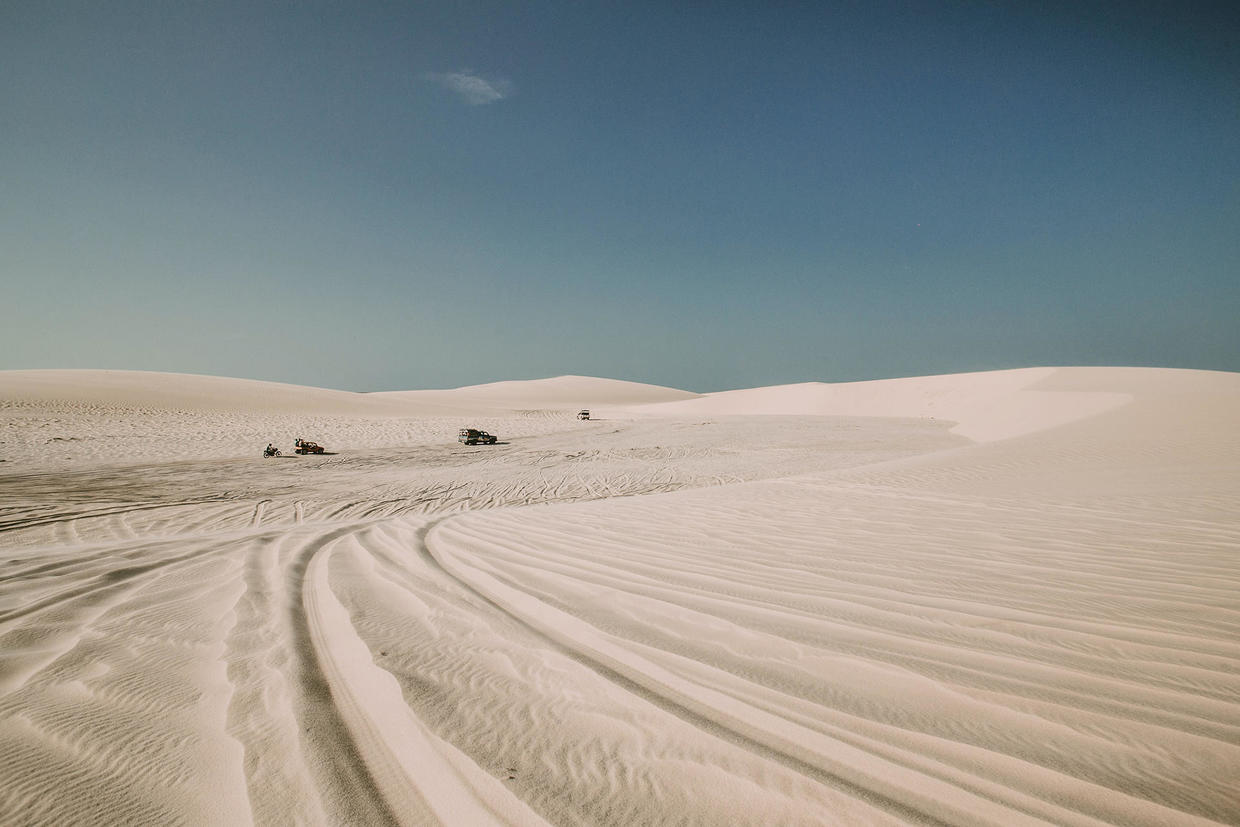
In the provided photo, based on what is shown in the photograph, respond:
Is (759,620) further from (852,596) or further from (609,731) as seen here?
(609,731)

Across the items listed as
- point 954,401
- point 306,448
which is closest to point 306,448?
point 306,448

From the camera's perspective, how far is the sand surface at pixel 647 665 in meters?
1.62

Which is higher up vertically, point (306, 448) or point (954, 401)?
point (954, 401)

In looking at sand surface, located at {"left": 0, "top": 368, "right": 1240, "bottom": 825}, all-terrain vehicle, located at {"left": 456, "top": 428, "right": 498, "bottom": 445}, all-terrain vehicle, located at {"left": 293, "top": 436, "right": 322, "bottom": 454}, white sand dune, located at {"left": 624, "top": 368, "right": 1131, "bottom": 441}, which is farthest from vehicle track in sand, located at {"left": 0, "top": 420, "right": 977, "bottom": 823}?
white sand dune, located at {"left": 624, "top": 368, "right": 1131, "bottom": 441}

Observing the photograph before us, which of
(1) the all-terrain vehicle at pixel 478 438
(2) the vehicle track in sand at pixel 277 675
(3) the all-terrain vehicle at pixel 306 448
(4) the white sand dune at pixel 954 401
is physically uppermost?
(4) the white sand dune at pixel 954 401

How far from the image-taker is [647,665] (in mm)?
2508

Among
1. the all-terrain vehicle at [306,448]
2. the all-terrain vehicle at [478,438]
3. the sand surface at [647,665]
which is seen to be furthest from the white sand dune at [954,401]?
the all-terrain vehicle at [306,448]

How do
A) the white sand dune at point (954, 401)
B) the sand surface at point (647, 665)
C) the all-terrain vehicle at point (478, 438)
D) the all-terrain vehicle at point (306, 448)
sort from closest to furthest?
the sand surface at point (647, 665)
the all-terrain vehicle at point (306, 448)
the white sand dune at point (954, 401)
the all-terrain vehicle at point (478, 438)

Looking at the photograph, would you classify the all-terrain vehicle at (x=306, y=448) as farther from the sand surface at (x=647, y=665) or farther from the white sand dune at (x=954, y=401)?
the white sand dune at (x=954, y=401)

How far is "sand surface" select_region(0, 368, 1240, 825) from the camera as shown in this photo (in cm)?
162

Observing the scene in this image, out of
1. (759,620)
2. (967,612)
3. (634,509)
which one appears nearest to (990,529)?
(967,612)

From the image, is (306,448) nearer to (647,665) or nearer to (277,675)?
(277,675)

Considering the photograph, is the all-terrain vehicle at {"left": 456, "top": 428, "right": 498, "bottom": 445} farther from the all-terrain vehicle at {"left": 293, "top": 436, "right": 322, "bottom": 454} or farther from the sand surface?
the sand surface

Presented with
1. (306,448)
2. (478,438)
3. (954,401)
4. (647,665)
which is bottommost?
(647,665)
